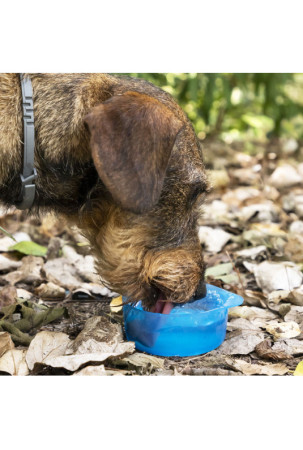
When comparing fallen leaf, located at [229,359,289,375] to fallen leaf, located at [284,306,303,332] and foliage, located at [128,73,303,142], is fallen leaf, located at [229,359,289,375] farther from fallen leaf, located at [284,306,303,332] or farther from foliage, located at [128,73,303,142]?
foliage, located at [128,73,303,142]

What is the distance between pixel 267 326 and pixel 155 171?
163cm

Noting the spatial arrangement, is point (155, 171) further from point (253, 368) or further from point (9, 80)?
point (253, 368)

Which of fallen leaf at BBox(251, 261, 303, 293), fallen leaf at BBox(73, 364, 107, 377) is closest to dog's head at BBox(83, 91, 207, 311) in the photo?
fallen leaf at BBox(73, 364, 107, 377)

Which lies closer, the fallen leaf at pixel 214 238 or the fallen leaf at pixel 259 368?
the fallen leaf at pixel 259 368

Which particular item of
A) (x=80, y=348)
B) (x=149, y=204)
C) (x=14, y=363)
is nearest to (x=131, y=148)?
(x=149, y=204)

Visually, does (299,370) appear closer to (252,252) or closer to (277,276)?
(277,276)

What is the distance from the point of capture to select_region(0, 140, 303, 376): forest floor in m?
3.48

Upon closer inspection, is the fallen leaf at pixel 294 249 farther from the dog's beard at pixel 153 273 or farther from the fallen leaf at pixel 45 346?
the fallen leaf at pixel 45 346

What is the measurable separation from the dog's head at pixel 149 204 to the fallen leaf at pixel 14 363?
73cm

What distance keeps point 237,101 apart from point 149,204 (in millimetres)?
7312

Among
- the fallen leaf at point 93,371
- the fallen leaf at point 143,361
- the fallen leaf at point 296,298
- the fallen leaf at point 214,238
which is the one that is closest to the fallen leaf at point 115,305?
the fallen leaf at point 143,361

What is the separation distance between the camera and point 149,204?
3.03 meters

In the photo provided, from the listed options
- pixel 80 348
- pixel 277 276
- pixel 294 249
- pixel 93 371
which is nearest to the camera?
pixel 93 371

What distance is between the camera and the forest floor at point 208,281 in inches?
137
